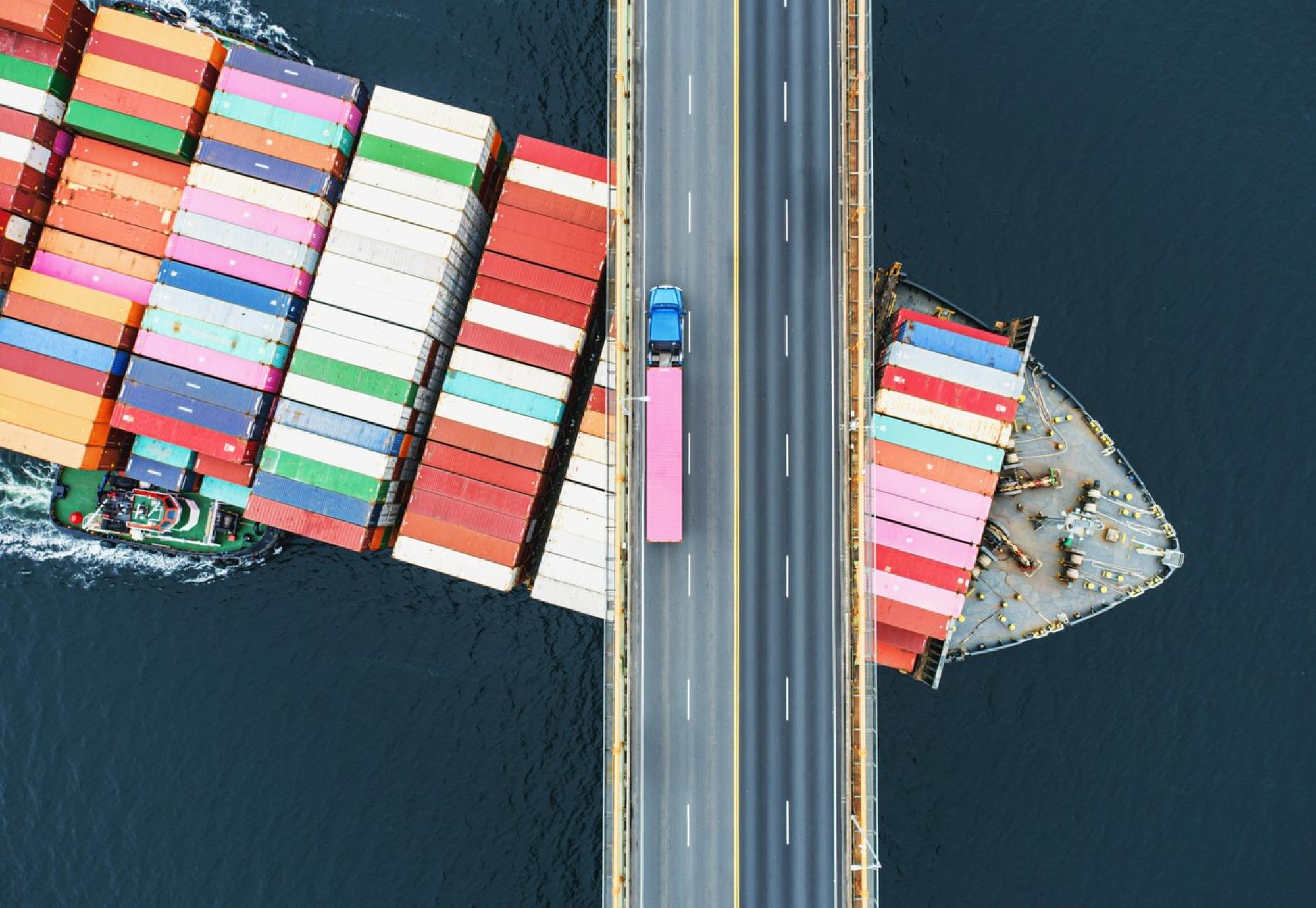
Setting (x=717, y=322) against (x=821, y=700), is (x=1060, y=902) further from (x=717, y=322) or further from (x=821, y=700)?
(x=717, y=322)

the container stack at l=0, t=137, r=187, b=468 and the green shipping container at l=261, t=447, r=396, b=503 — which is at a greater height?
the container stack at l=0, t=137, r=187, b=468

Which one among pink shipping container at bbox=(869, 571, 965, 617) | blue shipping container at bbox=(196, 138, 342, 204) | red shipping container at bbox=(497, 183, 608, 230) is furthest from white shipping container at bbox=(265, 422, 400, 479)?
pink shipping container at bbox=(869, 571, 965, 617)

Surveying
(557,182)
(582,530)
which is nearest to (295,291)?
(557,182)

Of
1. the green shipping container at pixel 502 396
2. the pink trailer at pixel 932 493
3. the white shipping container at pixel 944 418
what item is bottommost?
the green shipping container at pixel 502 396

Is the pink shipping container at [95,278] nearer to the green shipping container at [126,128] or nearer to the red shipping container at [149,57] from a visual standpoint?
the green shipping container at [126,128]

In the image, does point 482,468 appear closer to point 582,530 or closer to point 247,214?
point 582,530

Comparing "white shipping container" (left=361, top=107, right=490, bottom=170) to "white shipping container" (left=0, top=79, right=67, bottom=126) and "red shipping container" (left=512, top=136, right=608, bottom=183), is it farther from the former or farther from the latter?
"white shipping container" (left=0, top=79, right=67, bottom=126)

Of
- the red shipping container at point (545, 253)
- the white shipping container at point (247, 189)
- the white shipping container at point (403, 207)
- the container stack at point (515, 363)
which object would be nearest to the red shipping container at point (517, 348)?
the container stack at point (515, 363)
